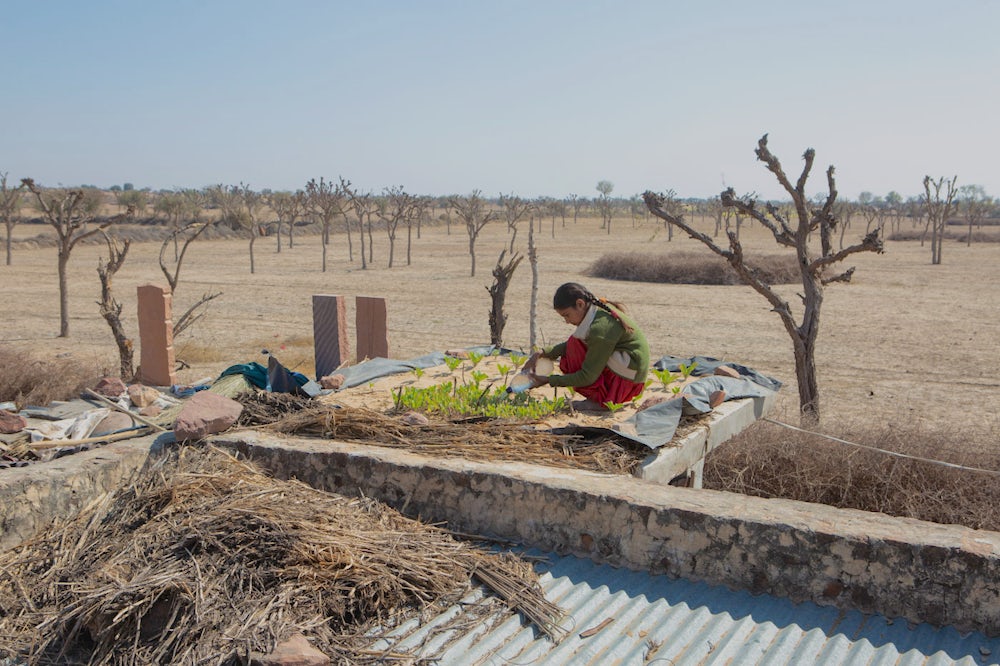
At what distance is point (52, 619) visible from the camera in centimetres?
336

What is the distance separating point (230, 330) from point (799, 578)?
13913 millimetres

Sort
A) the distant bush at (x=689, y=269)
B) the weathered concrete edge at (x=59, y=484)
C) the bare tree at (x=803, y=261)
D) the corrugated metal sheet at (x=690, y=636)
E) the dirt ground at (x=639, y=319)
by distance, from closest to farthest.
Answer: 1. the corrugated metal sheet at (x=690, y=636)
2. the weathered concrete edge at (x=59, y=484)
3. the bare tree at (x=803, y=261)
4. the dirt ground at (x=639, y=319)
5. the distant bush at (x=689, y=269)

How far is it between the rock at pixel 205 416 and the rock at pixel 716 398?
3204 millimetres

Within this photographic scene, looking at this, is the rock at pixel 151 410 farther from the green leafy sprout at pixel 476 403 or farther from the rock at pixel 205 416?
the green leafy sprout at pixel 476 403

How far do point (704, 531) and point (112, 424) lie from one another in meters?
4.03

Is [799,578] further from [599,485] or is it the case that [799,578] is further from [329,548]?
[329,548]

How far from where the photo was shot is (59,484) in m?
4.40

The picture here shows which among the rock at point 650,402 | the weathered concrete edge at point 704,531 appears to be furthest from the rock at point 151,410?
the rock at point 650,402

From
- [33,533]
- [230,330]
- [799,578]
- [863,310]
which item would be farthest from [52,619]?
[863,310]

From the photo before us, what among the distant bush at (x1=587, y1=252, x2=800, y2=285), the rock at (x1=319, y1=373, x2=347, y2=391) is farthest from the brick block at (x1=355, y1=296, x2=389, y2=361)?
the distant bush at (x1=587, y1=252, x2=800, y2=285)

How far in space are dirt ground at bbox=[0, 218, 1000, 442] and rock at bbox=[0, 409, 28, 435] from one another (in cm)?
528

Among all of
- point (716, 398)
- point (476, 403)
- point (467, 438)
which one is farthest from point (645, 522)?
point (716, 398)

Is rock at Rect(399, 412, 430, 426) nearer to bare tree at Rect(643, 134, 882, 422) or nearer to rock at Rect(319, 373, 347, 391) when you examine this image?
rock at Rect(319, 373, 347, 391)

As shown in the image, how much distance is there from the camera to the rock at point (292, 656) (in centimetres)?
279
